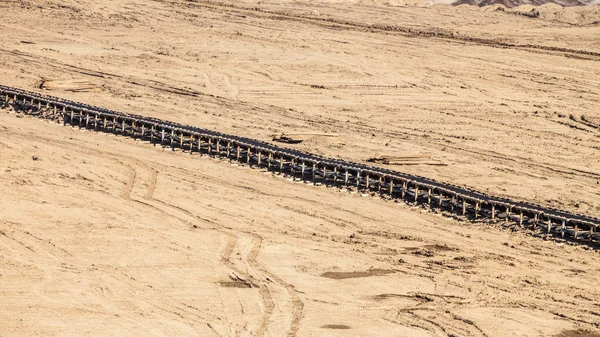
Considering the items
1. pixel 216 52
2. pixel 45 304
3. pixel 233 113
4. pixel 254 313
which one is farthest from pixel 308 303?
pixel 216 52

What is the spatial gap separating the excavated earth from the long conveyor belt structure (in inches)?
29.9

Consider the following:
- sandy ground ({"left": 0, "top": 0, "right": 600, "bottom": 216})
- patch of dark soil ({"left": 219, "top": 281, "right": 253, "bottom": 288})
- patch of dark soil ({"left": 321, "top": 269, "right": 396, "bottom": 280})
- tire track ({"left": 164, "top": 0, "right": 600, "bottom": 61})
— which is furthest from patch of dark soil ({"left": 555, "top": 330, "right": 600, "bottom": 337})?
tire track ({"left": 164, "top": 0, "right": 600, "bottom": 61})

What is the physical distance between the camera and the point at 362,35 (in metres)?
46.7

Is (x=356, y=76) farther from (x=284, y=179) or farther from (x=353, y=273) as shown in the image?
(x=353, y=273)

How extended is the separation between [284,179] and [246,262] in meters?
7.11

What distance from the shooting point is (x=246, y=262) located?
20.5 m

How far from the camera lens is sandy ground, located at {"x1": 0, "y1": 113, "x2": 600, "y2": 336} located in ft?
57.8

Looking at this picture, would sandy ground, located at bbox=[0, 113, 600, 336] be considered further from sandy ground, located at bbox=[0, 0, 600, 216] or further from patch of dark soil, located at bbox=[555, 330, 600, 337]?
sandy ground, located at bbox=[0, 0, 600, 216]

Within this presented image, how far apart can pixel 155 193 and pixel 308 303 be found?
805 cm

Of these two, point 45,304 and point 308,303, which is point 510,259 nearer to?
point 308,303

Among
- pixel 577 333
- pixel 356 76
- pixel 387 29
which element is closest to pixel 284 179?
pixel 577 333

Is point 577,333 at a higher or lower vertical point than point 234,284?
higher

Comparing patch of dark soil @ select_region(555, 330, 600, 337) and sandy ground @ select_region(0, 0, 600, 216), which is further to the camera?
sandy ground @ select_region(0, 0, 600, 216)

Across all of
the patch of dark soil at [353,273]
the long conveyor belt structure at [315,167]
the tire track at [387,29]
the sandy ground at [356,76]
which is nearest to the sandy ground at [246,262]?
the patch of dark soil at [353,273]
